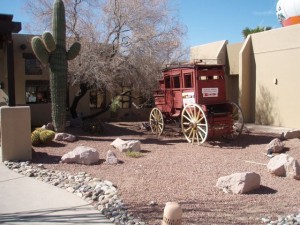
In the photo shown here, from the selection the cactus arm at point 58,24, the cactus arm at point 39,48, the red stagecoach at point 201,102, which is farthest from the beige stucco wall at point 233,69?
the cactus arm at point 39,48

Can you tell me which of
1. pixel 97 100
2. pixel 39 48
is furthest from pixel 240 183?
pixel 97 100

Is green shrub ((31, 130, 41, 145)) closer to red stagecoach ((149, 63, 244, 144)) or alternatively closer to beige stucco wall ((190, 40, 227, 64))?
red stagecoach ((149, 63, 244, 144))

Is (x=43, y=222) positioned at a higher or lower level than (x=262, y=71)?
lower

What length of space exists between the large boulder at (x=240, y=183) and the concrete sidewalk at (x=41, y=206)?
2.43 m

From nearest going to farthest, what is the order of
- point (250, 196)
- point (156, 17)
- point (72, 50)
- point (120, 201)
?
point (120, 201), point (250, 196), point (72, 50), point (156, 17)

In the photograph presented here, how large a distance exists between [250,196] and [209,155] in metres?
3.87

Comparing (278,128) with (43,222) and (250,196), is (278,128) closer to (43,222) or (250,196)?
(250,196)

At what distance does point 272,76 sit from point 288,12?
458 centimetres

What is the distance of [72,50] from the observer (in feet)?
43.7

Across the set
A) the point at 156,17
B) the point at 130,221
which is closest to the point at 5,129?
the point at 130,221

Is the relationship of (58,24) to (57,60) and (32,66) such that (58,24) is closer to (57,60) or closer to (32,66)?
(57,60)

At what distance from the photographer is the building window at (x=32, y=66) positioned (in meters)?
17.9

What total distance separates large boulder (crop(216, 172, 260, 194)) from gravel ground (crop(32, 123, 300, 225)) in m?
0.13

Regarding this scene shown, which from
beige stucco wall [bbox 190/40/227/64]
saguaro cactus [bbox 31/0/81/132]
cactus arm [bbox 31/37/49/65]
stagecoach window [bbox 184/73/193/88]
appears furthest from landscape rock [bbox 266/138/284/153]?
beige stucco wall [bbox 190/40/227/64]
